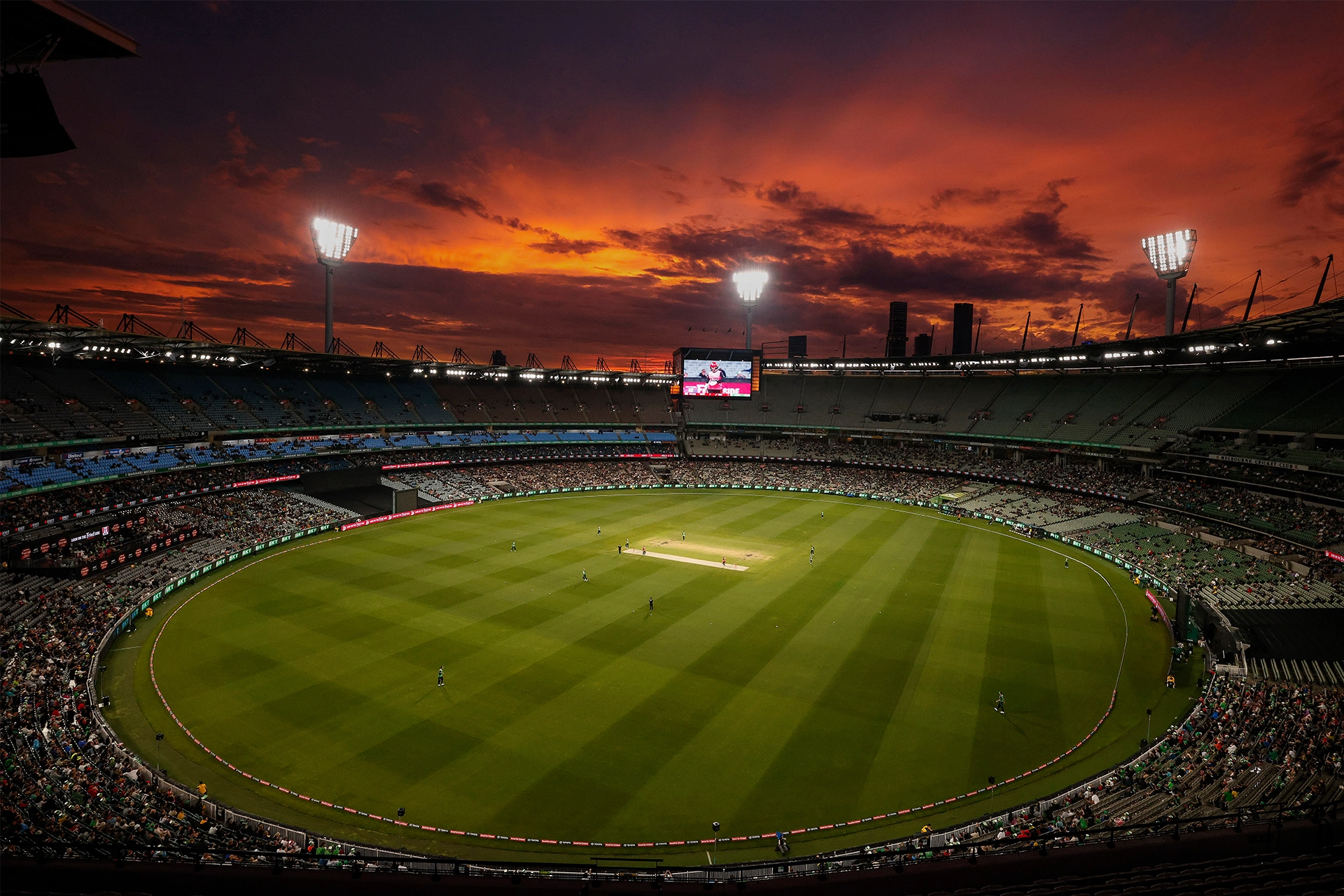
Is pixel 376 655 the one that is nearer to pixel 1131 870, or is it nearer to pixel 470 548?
pixel 470 548

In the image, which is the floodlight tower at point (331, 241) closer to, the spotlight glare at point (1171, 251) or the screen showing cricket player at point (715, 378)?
the screen showing cricket player at point (715, 378)

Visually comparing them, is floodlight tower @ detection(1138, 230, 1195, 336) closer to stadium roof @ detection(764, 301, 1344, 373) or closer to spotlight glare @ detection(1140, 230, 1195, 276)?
spotlight glare @ detection(1140, 230, 1195, 276)

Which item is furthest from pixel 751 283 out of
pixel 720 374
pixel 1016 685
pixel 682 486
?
pixel 1016 685

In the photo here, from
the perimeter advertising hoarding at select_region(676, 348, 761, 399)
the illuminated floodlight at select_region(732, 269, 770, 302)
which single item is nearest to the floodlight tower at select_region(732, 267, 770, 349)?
the illuminated floodlight at select_region(732, 269, 770, 302)

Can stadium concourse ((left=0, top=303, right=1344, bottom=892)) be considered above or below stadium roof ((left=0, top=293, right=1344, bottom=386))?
below

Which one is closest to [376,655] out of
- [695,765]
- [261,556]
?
[695,765]
